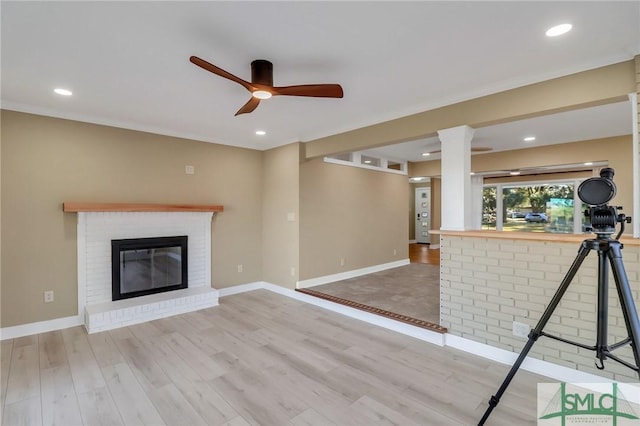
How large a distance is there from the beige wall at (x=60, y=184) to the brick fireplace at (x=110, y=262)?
0.45ft

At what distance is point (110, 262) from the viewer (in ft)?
12.1

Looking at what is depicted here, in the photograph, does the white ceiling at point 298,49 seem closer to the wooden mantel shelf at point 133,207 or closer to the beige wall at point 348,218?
the wooden mantel shelf at point 133,207

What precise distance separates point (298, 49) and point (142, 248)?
323 cm

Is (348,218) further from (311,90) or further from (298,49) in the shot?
(298,49)

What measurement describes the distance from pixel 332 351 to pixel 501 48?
9.24 ft

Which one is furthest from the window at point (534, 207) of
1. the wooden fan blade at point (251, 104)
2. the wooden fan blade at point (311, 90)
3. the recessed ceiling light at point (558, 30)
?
the wooden fan blade at point (251, 104)

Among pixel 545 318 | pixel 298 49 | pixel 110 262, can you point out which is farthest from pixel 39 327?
pixel 545 318

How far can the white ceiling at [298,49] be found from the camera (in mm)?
1712

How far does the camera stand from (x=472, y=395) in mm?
2156

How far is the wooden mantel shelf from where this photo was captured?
3383 millimetres

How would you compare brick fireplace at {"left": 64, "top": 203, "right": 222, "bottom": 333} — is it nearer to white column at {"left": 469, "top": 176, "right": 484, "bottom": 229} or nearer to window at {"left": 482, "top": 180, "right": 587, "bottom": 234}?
white column at {"left": 469, "top": 176, "right": 484, "bottom": 229}

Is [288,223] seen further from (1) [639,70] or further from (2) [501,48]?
(1) [639,70]
